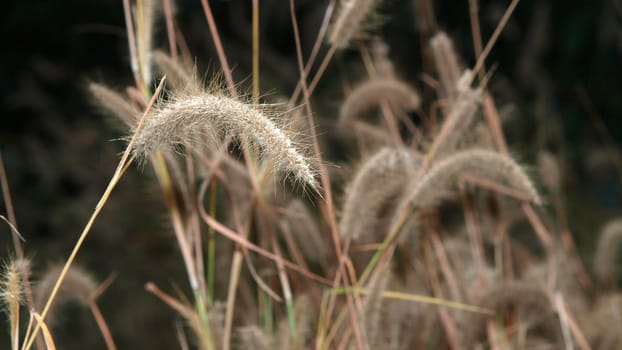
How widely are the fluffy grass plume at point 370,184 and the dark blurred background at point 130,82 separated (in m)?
1.65

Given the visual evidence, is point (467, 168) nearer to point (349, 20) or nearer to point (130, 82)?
point (349, 20)

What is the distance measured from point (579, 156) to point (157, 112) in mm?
2638

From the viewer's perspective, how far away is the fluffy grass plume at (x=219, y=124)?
2.01 ft

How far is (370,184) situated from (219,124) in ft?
1.29

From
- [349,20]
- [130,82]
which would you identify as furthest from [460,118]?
[130,82]

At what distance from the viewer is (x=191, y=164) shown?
1104 millimetres

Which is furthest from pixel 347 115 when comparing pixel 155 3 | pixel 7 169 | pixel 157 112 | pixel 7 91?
pixel 7 91

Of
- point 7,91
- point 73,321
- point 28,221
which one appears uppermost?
point 7,91

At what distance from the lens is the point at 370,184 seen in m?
1.00

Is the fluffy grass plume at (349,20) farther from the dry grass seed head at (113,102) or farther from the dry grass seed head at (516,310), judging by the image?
the dry grass seed head at (516,310)

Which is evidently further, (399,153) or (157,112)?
(399,153)

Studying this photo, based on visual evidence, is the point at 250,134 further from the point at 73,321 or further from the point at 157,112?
the point at 73,321

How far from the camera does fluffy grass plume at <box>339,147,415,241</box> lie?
3.10 ft

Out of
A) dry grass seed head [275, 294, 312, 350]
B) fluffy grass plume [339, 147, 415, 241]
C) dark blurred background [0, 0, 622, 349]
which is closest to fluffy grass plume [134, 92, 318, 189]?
fluffy grass plume [339, 147, 415, 241]
